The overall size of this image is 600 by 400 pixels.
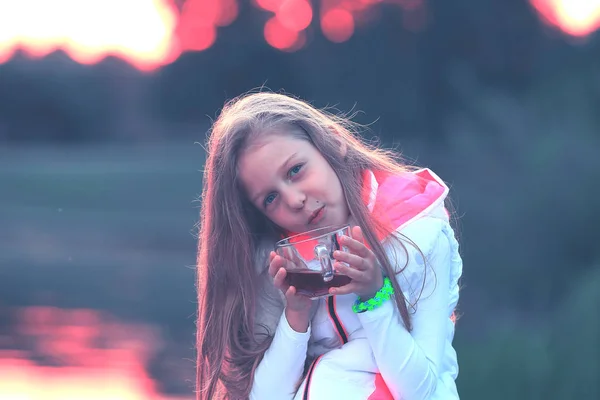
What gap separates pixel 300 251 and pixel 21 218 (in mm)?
13353

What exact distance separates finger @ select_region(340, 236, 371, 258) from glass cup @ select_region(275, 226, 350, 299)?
22 mm

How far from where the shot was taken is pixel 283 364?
246 cm

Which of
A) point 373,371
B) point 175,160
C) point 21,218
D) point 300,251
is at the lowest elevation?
point 373,371

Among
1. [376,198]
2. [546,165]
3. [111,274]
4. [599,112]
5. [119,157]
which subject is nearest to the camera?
[376,198]

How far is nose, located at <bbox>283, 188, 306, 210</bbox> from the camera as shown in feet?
8.08

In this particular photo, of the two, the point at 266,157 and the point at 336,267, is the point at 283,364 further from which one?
the point at 266,157

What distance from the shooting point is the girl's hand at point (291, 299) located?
235 centimetres

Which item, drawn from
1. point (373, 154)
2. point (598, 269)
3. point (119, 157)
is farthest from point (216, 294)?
point (119, 157)

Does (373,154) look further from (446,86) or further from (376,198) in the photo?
(446,86)

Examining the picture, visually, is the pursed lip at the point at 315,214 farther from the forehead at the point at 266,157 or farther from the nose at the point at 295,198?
the forehead at the point at 266,157

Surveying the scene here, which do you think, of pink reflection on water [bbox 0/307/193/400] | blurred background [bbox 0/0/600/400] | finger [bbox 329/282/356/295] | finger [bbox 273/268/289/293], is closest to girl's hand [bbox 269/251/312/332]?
finger [bbox 273/268/289/293]

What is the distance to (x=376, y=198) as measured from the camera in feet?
8.47

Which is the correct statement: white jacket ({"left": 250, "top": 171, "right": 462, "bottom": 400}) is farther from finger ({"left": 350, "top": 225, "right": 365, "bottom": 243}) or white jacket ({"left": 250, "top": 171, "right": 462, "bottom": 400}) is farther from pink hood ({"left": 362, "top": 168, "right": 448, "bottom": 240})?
finger ({"left": 350, "top": 225, "right": 365, "bottom": 243})

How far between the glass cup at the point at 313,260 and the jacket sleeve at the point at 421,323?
0.14 meters
